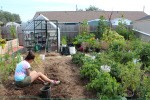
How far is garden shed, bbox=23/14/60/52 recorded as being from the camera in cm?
1584

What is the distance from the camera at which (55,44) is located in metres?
16.2

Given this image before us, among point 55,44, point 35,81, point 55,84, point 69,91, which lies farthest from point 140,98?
point 55,44

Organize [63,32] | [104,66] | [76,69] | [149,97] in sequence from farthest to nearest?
1. [63,32]
2. [76,69]
3. [104,66]
4. [149,97]

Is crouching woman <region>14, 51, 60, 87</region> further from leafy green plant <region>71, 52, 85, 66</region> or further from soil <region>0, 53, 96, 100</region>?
leafy green plant <region>71, 52, 85, 66</region>

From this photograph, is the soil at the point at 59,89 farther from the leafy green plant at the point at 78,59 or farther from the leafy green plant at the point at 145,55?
the leafy green plant at the point at 145,55

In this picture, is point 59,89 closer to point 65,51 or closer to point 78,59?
point 78,59

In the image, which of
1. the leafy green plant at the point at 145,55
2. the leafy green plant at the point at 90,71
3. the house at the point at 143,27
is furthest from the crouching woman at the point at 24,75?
the house at the point at 143,27

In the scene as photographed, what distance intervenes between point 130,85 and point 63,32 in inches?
607

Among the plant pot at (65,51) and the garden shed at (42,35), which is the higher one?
the garden shed at (42,35)

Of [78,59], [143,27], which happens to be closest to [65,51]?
[78,59]

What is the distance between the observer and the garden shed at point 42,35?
15844 mm

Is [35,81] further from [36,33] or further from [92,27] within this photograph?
[92,27]

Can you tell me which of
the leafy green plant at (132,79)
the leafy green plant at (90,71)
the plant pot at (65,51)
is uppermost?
the leafy green plant at (132,79)

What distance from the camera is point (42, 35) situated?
→ 16094 millimetres
